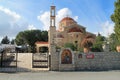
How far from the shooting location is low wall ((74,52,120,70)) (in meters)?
26.0

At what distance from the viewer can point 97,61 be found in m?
26.5

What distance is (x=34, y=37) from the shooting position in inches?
3396

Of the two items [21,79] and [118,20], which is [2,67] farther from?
[118,20]

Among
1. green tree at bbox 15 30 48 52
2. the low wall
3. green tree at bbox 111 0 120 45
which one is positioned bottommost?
the low wall

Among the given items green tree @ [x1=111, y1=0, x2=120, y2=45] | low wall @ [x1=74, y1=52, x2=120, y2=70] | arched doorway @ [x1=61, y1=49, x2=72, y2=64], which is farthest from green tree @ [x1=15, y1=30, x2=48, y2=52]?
arched doorway @ [x1=61, y1=49, x2=72, y2=64]

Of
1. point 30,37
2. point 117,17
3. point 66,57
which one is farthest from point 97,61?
point 30,37

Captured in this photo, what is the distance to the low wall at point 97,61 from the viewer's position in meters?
26.0

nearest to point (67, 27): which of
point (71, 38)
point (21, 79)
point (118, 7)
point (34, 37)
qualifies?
point (71, 38)

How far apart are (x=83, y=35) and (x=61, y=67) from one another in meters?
42.9

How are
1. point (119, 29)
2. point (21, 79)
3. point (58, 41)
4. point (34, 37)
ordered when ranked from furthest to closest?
point (34, 37), point (58, 41), point (119, 29), point (21, 79)

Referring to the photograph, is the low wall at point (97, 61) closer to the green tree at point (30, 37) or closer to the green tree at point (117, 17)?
the green tree at point (117, 17)

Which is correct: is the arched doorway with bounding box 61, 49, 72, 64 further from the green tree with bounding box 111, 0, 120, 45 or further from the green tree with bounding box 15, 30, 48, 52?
the green tree with bounding box 15, 30, 48, 52

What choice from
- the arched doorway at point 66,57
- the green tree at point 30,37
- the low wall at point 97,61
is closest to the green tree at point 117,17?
the low wall at point 97,61

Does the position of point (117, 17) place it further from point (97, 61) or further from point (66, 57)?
point (66, 57)
